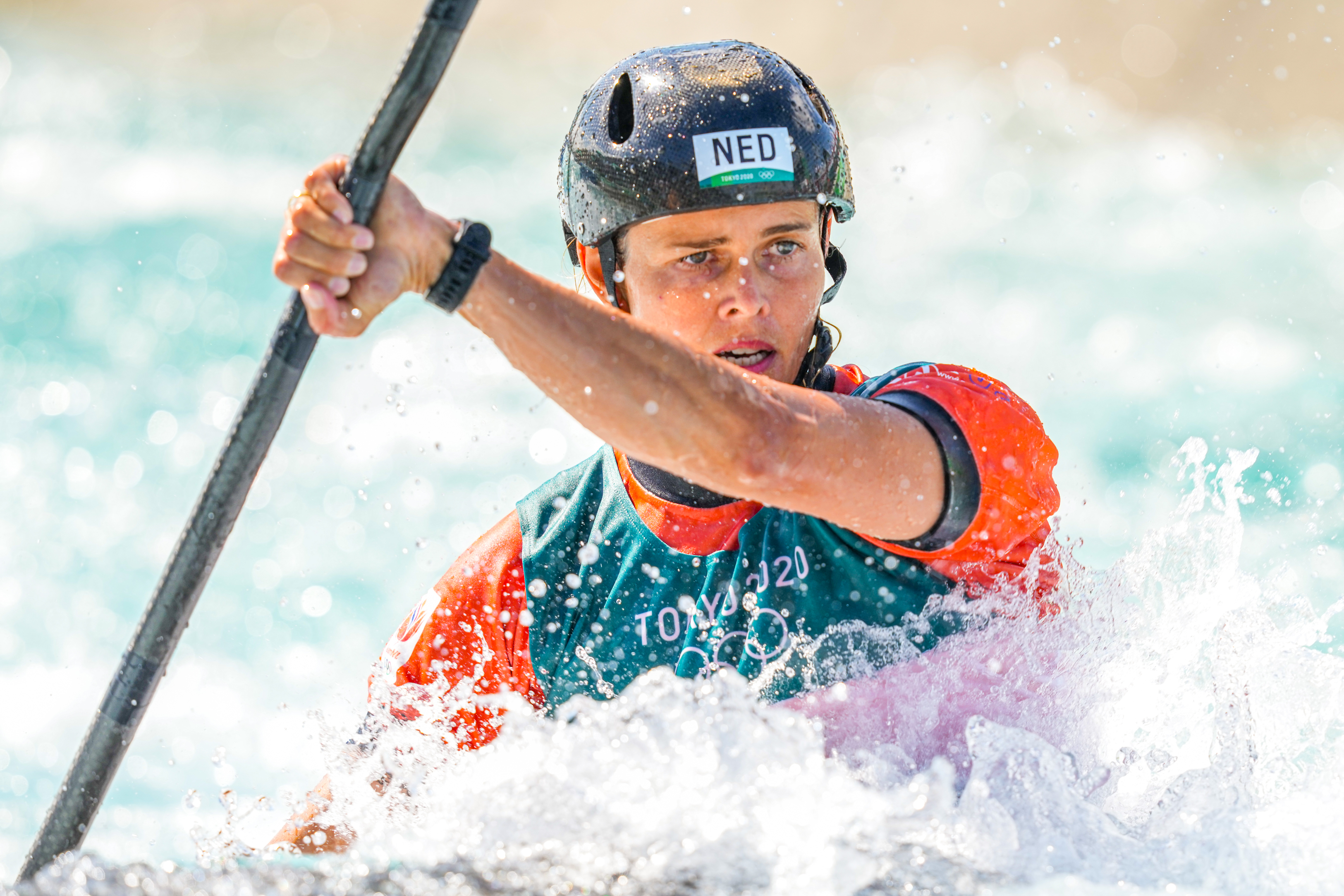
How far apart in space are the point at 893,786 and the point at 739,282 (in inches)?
43.4

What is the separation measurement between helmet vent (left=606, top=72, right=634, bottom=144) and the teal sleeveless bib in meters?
0.76

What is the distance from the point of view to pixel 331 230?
1659 millimetres

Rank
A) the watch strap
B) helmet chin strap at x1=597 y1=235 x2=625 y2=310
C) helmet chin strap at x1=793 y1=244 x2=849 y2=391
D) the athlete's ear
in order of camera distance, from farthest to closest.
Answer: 1. the athlete's ear
2. helmet chin strap at x1=597 y1=235 x2=625 y2=310
3. helmet chin strap at x1=793 y1=244 x2=849 y2=391
4. the watch strap

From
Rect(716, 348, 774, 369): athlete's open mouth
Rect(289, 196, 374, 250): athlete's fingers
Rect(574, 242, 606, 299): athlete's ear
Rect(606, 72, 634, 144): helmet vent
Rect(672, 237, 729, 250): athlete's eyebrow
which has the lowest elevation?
Rect(289, 196, 374, 250): athlete's fingers

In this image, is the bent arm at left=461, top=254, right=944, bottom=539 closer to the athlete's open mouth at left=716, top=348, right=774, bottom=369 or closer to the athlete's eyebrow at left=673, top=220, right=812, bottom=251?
the athlete's open mouth at left=716, top=348, right=774, bottom=369

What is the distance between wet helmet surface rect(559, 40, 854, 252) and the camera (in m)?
2.60

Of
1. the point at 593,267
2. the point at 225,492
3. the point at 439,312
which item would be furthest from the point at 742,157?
the point at 439,312

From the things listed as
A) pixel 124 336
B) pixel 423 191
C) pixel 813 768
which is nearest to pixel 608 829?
pixel 813 768

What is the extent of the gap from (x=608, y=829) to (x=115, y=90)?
502 inches

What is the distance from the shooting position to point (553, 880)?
1.57m

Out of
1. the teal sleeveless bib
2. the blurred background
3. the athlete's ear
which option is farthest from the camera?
the blurred background

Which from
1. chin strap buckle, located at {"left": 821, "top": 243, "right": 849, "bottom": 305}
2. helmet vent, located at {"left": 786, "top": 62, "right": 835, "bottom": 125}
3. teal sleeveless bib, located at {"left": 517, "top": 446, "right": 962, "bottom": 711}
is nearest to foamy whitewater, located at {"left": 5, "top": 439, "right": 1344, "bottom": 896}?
teal sleeveless bib, located at {"left": 517, "top": 446, "right": 962, "bottom": 711}

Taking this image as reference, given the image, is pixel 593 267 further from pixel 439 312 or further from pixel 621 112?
pixel 439 312

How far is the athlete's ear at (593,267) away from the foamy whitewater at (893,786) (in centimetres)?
106
